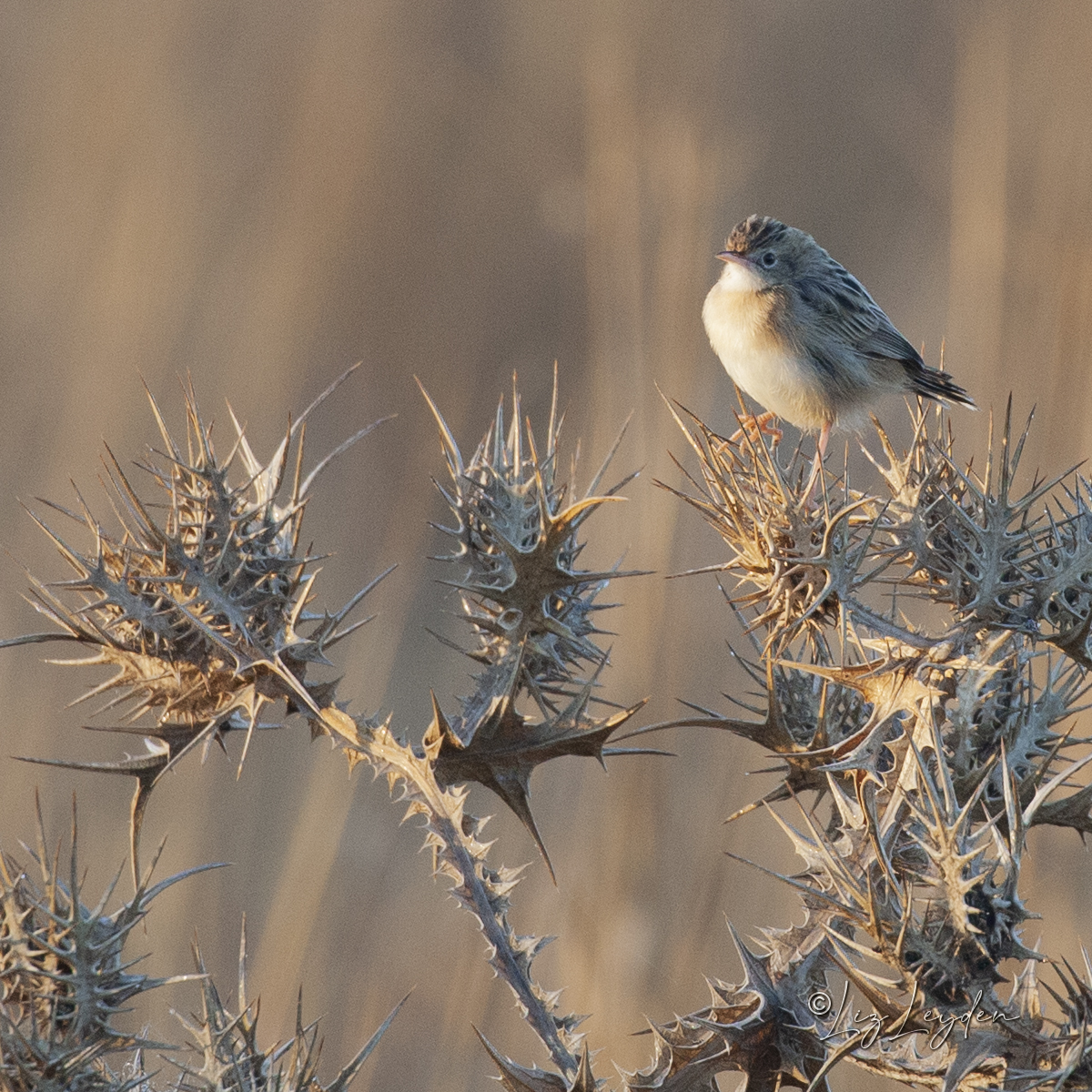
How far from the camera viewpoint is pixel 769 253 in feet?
16.2

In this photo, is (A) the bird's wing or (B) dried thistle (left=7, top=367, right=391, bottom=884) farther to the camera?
(A) the bird's wing

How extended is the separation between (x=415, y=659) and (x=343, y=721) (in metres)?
4.34

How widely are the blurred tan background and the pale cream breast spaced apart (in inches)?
8.0

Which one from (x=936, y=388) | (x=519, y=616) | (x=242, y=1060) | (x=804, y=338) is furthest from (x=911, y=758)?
(x=804, y=338)

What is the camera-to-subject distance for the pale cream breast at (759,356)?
Answer: 4578 mm

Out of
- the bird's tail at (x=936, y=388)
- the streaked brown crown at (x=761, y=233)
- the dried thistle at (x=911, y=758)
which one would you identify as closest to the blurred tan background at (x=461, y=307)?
the streaked brown crown at (x=761, y=233)

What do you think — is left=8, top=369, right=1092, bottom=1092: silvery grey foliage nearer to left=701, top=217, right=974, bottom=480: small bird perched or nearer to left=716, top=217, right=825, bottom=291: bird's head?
left=701, top=217, right=974, bottom=480: small bird perched

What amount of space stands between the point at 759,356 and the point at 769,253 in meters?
0.48

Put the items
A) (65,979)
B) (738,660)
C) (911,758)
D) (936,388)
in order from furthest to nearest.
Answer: (936,388) < (738,660) < (911,758) < (65,979)

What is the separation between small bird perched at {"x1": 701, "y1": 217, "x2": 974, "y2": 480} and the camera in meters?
4.60

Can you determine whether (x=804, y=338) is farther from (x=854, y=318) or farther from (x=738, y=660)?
(x=738, y=660)

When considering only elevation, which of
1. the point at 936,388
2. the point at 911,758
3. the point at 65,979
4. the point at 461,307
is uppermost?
the point at 461,307

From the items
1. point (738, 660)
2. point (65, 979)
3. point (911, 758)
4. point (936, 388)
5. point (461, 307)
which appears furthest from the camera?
point (461, 307)

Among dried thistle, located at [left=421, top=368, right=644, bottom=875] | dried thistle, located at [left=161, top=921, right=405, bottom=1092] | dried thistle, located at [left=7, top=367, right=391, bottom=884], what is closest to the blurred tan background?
dried thistle, located at [left=421, top=368, right=644, bottom=875]
